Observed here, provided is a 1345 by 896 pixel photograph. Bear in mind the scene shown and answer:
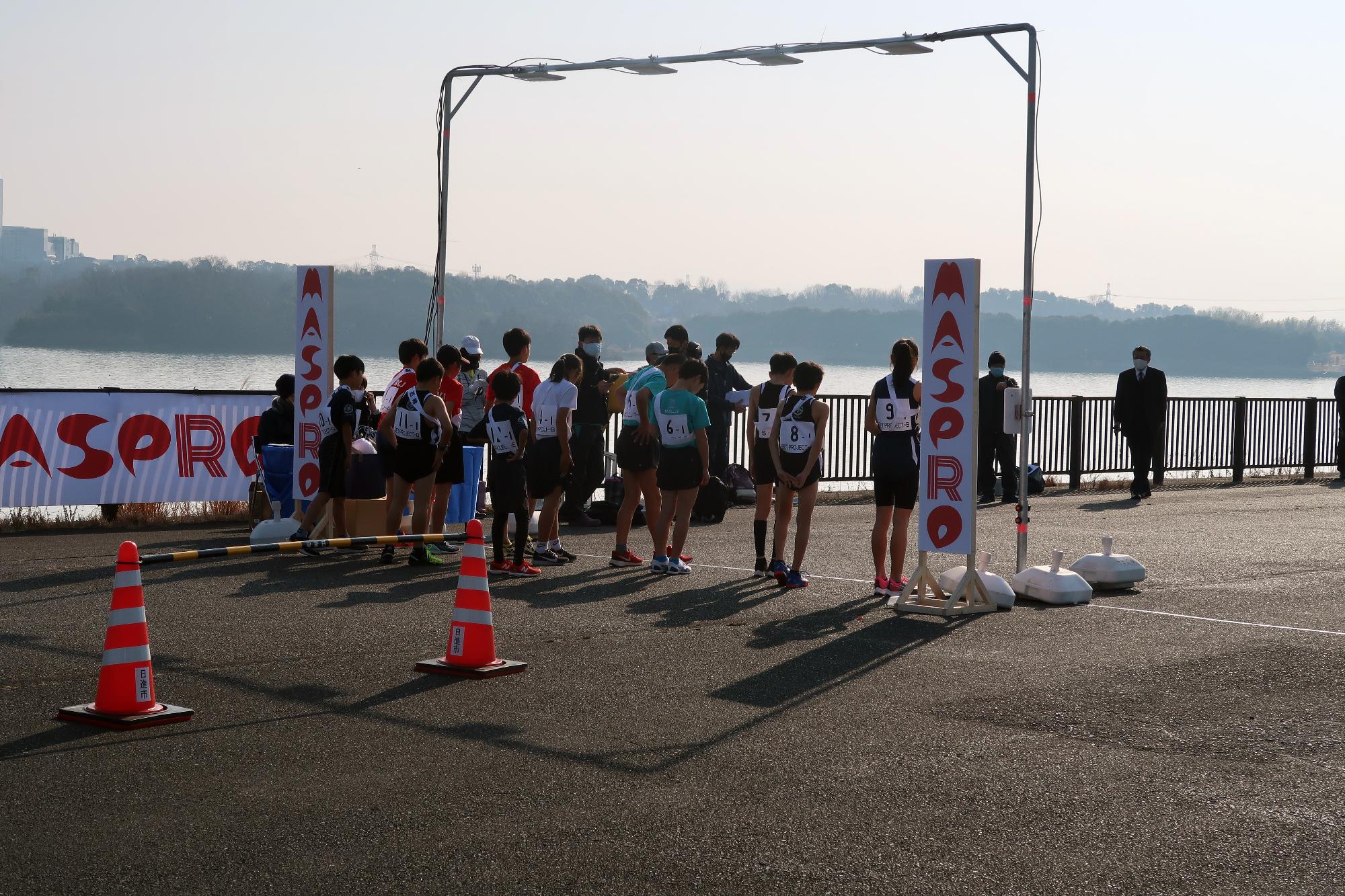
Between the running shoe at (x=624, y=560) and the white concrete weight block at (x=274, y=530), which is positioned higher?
the white concrete weight block at (x=274, y=530)

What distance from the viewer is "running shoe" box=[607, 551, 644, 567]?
12.4m

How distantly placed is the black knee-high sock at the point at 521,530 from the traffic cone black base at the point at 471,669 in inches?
137

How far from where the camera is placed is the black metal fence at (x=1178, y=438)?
22531mm

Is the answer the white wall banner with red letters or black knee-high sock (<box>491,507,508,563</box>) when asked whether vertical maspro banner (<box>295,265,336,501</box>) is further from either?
black knee-high sock (<box>491,507,508,563</box>)

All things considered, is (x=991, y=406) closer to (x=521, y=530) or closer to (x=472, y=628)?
(x=521, y=530)

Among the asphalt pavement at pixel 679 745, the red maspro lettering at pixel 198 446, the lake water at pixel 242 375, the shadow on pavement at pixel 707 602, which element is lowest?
the asphalt pavement at pixel 679 745

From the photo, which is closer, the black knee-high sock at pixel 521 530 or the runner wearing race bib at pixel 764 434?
the black knee-high sock at pixel 521 530

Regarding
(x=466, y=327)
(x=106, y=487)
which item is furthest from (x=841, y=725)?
(x=466, y=327)

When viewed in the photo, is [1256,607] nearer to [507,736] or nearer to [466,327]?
[507,736]

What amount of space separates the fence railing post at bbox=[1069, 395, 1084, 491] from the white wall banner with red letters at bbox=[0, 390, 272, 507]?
1302cm

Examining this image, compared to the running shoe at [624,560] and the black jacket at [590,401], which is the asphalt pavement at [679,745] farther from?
the black jacket at [590,401]

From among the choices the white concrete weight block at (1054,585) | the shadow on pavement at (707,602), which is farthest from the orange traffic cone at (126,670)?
the white concrete weight block at (1054,585)

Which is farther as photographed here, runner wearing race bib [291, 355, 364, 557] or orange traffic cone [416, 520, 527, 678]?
runner wearing race bib [291, 355, 364, 557]

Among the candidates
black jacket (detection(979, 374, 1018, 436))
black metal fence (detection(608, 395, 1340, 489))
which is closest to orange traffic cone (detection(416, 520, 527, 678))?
black metal fence (detection(608, 395, 1340, 489))
